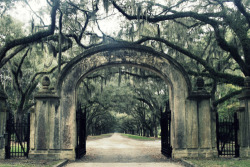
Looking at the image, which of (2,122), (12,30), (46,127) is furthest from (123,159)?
(12,30)

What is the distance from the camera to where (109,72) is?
20.1 m

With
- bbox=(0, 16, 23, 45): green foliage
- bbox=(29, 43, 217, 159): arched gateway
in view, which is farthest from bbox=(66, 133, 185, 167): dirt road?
bbox=(0, 16, 23, 45): green foliage

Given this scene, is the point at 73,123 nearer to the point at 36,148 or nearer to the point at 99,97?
the point at 36,148

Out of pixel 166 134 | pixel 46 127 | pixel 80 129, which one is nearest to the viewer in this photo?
pixel 46 127

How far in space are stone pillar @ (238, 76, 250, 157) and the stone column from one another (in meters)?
1.07

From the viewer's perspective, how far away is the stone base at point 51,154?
443 inches

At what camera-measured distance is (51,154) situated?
37.1 ft

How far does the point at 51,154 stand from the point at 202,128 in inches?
248

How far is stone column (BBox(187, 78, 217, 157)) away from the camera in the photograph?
11508 millimetres

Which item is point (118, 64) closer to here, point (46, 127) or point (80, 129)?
point (80, 129)

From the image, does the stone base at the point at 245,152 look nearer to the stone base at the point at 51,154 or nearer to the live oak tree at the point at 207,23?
the live oak tree at the point at 207,23

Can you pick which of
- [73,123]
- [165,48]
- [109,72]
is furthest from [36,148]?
[165,48]

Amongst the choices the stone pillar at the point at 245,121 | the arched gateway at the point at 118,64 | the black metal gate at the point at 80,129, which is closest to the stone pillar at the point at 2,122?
the arched gateway at the point at 118,64

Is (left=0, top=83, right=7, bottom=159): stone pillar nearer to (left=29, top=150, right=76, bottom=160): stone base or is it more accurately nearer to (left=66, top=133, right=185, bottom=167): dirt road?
(left=29, top=150, right=76, bottom=160): stone base
